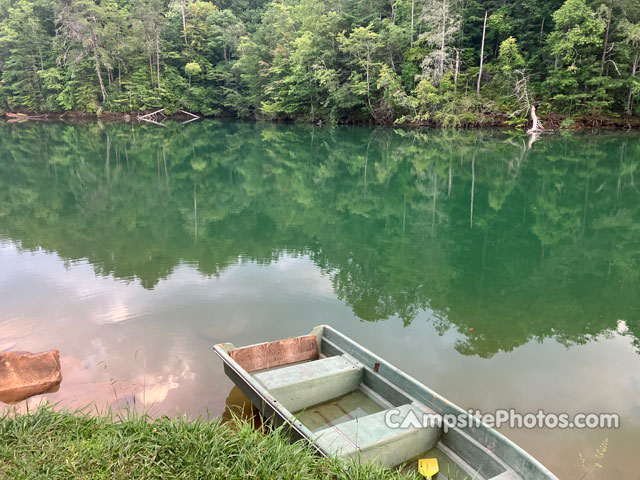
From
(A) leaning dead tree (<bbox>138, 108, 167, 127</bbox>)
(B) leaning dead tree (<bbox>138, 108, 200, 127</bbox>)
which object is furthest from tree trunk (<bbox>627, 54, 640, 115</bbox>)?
(A) leaning dead tree (<bbox>138, 108, 167, 127</bbox>)

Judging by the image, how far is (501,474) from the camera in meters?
3.47

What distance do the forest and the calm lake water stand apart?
16.1 metres

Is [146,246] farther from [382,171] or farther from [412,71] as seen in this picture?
[412,71]

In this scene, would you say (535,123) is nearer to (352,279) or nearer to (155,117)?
(352,279)

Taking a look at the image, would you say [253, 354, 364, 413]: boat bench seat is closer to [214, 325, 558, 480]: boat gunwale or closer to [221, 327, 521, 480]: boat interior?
[221, 327, 521, 480]: boat interior

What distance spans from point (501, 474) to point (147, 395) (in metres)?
3.85

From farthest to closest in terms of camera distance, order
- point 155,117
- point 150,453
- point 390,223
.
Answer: point 155,117
point 390,223
point 150,453

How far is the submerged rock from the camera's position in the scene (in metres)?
5.32

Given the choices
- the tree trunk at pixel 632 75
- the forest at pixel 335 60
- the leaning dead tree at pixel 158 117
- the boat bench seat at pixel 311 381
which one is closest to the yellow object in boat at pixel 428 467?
the boat bench seat at pixel 311 381

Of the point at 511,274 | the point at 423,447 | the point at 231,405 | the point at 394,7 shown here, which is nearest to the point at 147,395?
the point at 231,405

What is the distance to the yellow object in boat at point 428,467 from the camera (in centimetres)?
377

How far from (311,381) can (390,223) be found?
8467mm

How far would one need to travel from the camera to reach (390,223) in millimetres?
12734

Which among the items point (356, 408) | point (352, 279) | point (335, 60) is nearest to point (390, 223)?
point (352, 279)
